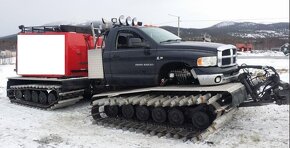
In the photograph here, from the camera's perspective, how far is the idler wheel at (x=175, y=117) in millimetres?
8336

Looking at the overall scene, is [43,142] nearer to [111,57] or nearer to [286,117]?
[111,57]

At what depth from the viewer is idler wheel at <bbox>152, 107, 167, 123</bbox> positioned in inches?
339

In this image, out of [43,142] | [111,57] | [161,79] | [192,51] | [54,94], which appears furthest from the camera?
[54,94]

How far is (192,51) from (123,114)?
2.42m

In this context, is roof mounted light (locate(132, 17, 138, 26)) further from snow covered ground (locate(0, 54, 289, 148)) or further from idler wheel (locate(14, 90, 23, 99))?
idler wheel (locate(14, 90, 23, 99))

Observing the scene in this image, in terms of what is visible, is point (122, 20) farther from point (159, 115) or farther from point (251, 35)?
point (251, 35)

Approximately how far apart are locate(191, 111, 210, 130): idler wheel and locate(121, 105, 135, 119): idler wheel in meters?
1.73

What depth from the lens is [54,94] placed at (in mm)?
11586

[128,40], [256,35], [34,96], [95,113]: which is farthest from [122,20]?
[256,35]

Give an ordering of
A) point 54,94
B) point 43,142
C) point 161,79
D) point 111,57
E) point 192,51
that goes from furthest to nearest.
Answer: point 54,94, point 111,57, point 161,79, point 192,51, point 43,142

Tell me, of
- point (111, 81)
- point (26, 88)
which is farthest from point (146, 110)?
point (26, 88)

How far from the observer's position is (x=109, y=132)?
8734 mm

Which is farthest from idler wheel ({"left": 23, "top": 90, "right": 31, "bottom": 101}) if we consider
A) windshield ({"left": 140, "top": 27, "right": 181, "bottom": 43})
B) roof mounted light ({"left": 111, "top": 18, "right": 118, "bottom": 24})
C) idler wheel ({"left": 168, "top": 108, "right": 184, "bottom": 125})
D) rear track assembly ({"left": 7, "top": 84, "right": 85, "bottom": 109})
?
idler wheel ({"left": 168, "top": 108, "right": 184, "bottom": 125})

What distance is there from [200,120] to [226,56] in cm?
166
